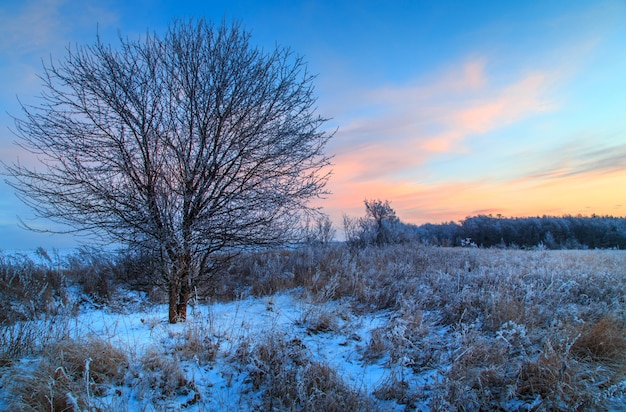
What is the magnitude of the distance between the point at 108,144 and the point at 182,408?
416 centimetres

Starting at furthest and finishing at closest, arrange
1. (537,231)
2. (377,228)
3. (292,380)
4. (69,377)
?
(537,231)
(377,228)
(292,380)
(69,377)

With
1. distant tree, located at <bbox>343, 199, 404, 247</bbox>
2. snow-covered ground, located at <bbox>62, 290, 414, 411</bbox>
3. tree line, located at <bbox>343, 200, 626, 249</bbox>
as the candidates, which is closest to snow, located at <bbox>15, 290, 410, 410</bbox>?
snow-covered ground, located at <bbox>62, 290, 414, 411</bbox>

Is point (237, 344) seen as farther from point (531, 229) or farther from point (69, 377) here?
point (531, 229)

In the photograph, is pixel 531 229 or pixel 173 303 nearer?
pixel 173 303

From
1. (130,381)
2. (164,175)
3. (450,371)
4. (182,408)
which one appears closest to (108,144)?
(164,175)

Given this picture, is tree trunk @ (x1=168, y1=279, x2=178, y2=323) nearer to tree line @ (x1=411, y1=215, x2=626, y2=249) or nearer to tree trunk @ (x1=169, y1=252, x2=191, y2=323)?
tree trunk @ (x1=169, y1=252, x2=191, y2=323)

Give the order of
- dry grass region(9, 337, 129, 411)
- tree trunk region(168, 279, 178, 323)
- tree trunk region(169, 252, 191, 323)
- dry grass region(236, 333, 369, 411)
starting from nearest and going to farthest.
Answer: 1. dry grass region(9, 337, 129, 411)
2. dry grass region(236, 333, 369, 411)
3. tree trunk region(169, 252, 191, 323)
4. tree trunk region(168, 279, 178, 323)

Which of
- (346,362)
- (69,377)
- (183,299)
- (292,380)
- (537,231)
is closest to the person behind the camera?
(69,377)

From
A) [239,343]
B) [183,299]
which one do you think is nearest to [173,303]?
[183,299]

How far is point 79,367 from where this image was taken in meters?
3.18

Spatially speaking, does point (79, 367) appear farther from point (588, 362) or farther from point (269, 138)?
point (588, 362)

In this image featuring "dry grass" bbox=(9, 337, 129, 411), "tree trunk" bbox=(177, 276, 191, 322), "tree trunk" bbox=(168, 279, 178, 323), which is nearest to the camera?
"dry grass" bbox=(9, 337, 129, 411)

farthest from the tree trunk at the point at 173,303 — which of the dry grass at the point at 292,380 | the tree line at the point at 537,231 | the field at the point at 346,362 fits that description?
the tree line at the point at 537,231

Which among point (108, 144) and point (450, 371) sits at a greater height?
point (108, 144)
